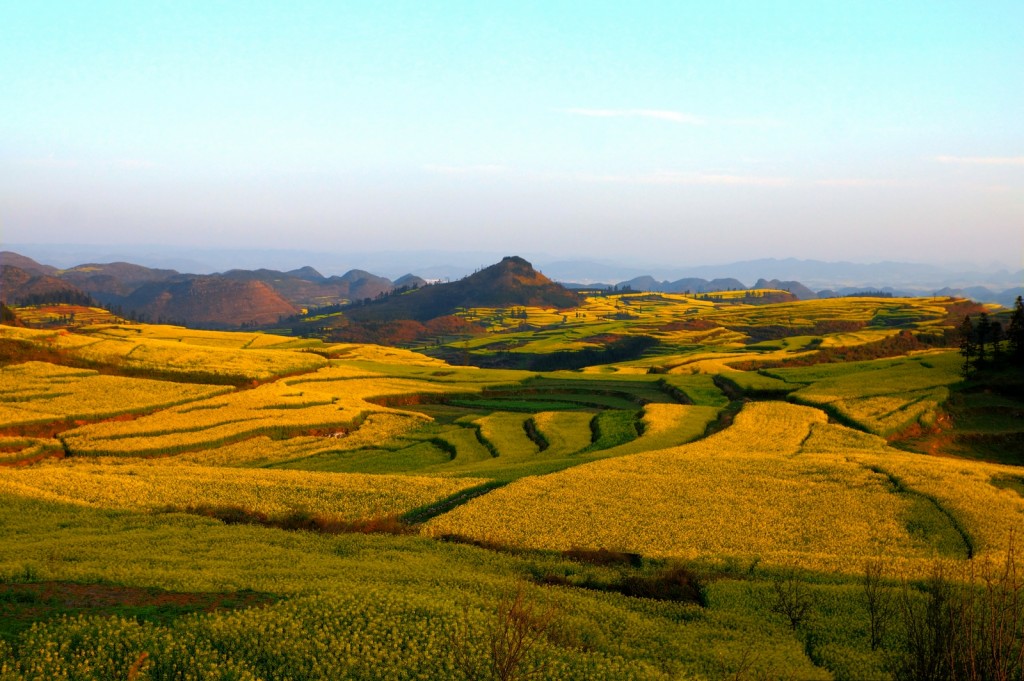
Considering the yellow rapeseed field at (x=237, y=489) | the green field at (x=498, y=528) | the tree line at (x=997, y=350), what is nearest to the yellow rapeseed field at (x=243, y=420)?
the green field at (x=498, y=528)

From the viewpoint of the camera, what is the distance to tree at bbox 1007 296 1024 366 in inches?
2995

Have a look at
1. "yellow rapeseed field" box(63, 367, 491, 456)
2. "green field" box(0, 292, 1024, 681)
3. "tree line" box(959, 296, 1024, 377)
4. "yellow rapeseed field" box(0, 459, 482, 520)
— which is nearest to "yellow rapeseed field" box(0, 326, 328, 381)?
→ "green field" box(0, 292, 1024, 681)

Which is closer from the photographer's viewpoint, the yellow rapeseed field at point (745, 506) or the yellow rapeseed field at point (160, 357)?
the yellow rapeseed field at point (745, 506)

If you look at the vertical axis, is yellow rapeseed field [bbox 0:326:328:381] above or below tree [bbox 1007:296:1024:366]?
below

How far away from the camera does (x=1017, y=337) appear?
77688 millimetres

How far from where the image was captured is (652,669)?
48.6 feet

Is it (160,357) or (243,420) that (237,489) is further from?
(160,357)

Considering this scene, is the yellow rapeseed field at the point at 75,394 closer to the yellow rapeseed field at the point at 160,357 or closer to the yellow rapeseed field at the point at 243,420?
the yellow rapeseed field at the point at 243,420

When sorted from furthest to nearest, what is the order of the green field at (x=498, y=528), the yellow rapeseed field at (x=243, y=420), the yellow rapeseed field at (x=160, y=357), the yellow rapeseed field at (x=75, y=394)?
the yellow rapeseed field at (x=160, y=357) → the yellow rapeseed field at (x=75, y=394) → the yellow rapeseed field at (x=243, y=420) → the green field at (x=498, y=528)

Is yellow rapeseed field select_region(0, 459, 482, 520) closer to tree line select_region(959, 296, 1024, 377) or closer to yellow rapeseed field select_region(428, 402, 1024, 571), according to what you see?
yellow rapeseed field select_region(428, 402, 1024, 571)

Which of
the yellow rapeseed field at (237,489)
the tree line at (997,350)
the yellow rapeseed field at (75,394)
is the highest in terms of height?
the tree line at (997,350)

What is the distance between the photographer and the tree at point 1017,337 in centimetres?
7606

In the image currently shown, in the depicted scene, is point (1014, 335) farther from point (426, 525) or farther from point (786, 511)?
point (426, 525)

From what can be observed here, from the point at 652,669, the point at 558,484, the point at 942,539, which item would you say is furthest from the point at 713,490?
the point at 652,669
